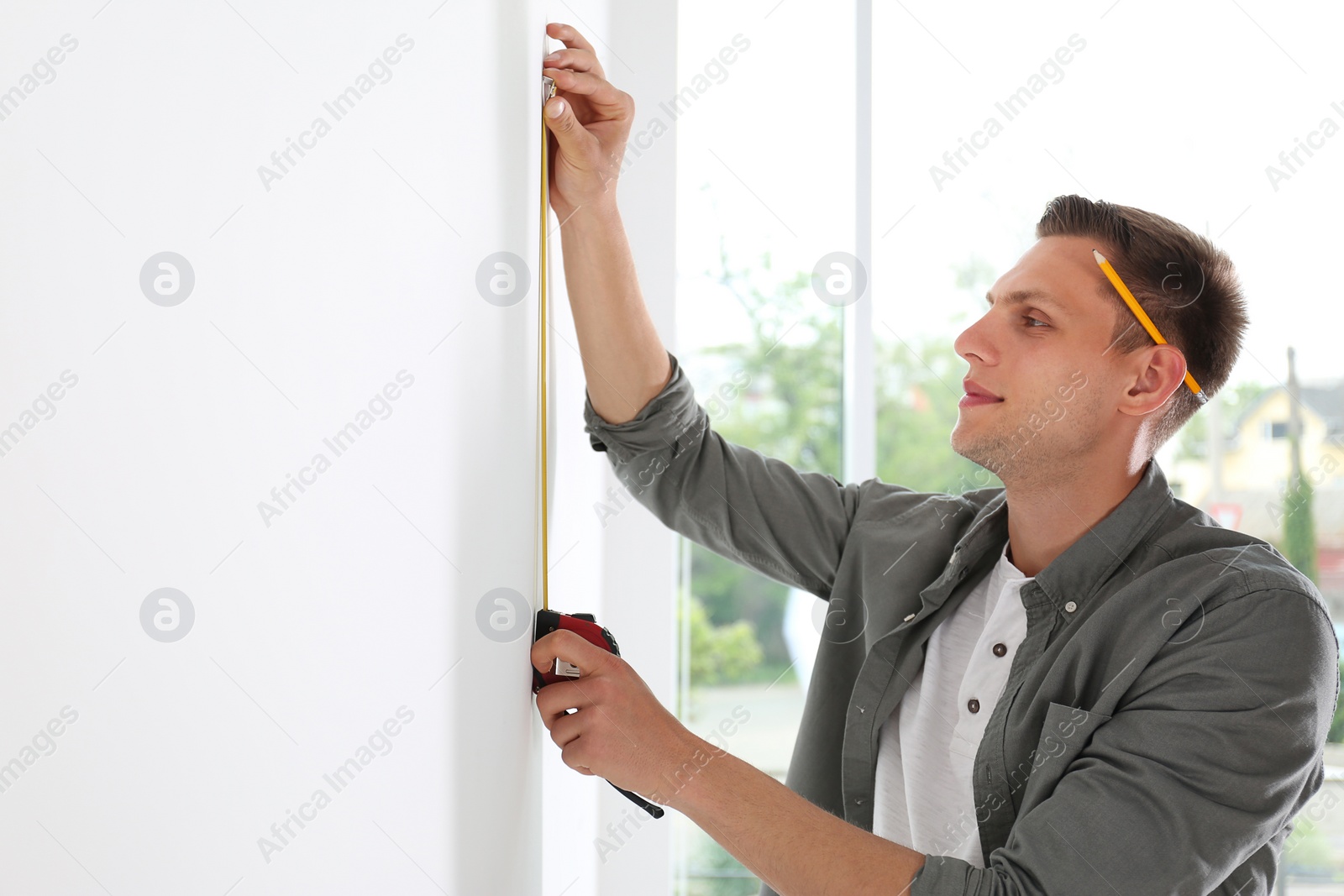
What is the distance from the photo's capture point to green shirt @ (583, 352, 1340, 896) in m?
0.86

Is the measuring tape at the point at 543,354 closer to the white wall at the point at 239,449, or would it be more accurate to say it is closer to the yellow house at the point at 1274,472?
the white wall at the point at 239,449

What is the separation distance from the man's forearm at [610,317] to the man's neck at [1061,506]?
1.60ft

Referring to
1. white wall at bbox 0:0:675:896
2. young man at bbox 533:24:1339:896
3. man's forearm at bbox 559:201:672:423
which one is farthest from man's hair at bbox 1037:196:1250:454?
white wall at bbox 0:0:675:896

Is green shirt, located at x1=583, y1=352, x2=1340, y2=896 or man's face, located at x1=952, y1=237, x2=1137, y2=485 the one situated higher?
man's face, located at x1=952, y1=237, x2=1137, y2=485

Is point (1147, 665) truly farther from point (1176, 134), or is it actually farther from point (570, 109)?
point (1176, 134)

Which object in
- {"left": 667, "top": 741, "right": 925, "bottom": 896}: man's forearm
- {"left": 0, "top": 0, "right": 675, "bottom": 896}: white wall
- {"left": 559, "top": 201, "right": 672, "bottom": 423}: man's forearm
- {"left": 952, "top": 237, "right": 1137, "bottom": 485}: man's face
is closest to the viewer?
{"left": 0, "top": 0, "right": 675, "bottom": 896}: white wall

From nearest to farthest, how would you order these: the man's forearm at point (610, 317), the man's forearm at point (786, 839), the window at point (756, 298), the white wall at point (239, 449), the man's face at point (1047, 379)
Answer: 1. the white wall at point (239, 449)
2. the man's forearm at point (786, 839)
3. the man's forearm at point (610, 317)
4. the man's face at point (1047, 379)
5. the window at point (756, 298)

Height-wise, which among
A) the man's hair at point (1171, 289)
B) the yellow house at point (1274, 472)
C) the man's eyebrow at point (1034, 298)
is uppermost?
the yellow house at point (1274, 472)

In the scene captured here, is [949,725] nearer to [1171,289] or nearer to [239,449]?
[1171,289]

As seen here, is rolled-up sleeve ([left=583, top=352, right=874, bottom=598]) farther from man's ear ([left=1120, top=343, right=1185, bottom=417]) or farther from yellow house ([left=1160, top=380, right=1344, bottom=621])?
yellow house ([left=1160, top=380, right=1344, bottom=621])

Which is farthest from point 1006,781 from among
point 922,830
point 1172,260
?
point 1172,260

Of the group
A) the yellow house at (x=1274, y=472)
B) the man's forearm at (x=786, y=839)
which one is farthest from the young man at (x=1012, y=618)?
the yellow house at (x=1274, y=472)

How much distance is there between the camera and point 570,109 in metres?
0.91

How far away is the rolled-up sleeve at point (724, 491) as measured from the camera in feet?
3.83
